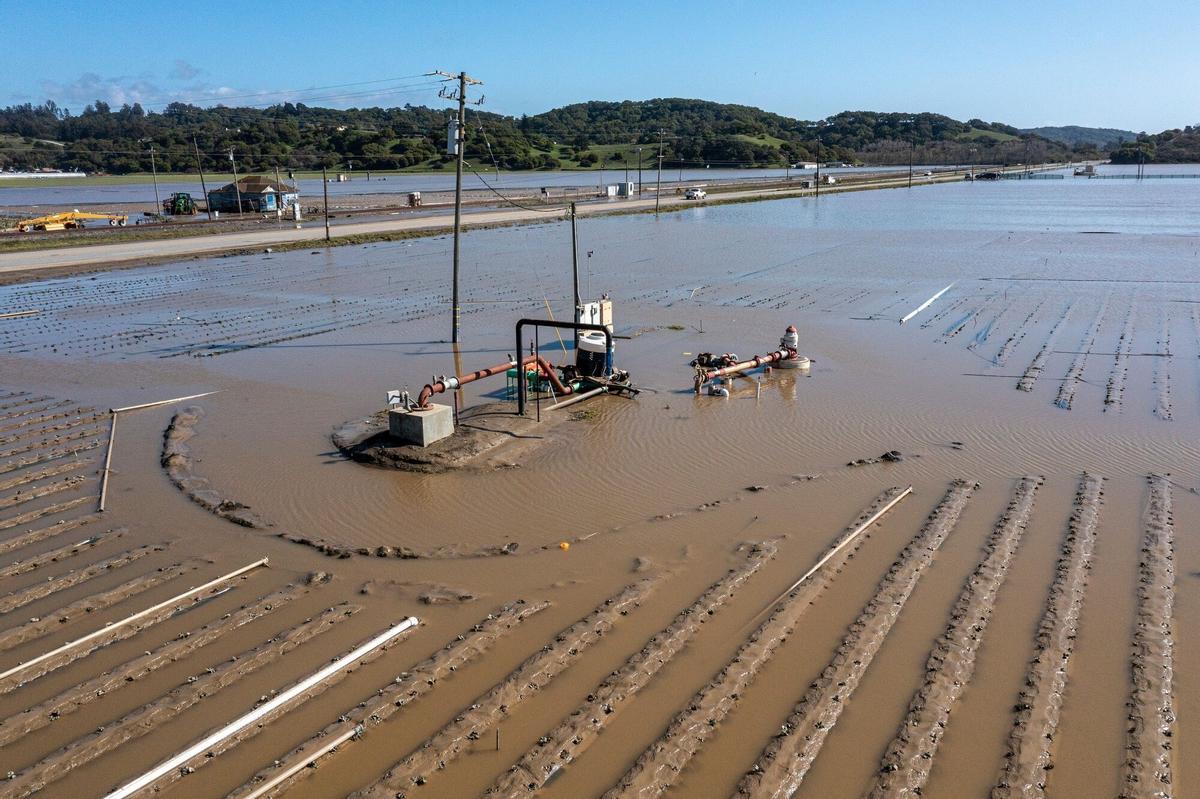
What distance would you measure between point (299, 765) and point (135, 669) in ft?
7.51

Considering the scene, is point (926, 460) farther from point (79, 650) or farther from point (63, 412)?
point (63, 412)

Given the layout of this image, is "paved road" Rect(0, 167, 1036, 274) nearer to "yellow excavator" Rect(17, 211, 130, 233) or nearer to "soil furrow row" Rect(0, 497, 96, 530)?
"yellow excavator" Rect(17, 211, 130, 233)

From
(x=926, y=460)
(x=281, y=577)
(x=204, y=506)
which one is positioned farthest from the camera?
(x=926, y=460)

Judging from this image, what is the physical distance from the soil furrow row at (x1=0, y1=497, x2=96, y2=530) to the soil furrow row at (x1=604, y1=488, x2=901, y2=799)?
29.1 ft

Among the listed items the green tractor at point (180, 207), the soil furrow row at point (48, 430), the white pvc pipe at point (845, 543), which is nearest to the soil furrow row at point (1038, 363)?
the white pvc pipe at point (845, 543)

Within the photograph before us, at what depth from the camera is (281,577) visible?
9.74 metres

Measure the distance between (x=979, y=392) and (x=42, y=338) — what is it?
22.3 m

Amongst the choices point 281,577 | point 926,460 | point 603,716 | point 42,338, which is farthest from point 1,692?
point 42,338

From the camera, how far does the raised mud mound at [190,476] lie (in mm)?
11602

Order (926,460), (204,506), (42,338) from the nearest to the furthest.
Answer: (204,506) → (926,460) → (42,338)

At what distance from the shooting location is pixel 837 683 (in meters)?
7.57

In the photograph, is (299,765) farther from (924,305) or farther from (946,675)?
(924,305)

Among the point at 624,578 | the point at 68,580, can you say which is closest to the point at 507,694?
the point at 624,578

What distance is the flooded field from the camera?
22.0 ft
